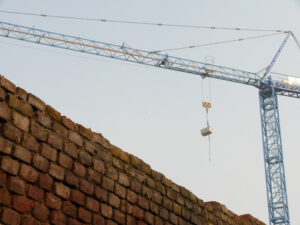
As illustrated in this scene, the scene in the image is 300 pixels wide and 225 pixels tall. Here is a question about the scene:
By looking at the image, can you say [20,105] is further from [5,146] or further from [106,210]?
[106,210]

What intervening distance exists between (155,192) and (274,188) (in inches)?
1645

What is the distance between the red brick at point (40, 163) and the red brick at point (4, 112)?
1.86ft

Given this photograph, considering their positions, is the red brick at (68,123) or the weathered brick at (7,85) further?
the red brick at (68,123)

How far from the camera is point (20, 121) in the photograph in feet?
19.4

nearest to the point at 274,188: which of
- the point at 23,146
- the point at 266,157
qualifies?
the point at 266,157

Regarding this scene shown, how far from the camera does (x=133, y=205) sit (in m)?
7.43

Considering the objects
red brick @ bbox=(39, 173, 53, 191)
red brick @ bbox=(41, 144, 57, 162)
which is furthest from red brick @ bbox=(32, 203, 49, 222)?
red brick @ bbox=(41, 144, 57, 162)

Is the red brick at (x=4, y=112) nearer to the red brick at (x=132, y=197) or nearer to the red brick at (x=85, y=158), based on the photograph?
the red brick at (x=85, y=158)

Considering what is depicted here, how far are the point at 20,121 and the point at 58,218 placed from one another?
121 cm

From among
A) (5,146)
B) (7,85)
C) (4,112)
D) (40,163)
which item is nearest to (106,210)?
(40,163)

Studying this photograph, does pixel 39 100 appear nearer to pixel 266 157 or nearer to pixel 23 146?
pixel 23 146

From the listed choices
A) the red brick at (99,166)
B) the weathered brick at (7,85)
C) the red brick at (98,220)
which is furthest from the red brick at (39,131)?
the red brick at (98,220)

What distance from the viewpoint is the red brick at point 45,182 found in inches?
235

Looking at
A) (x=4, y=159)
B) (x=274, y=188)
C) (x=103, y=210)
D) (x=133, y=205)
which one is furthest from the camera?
(x=274, y=188)
